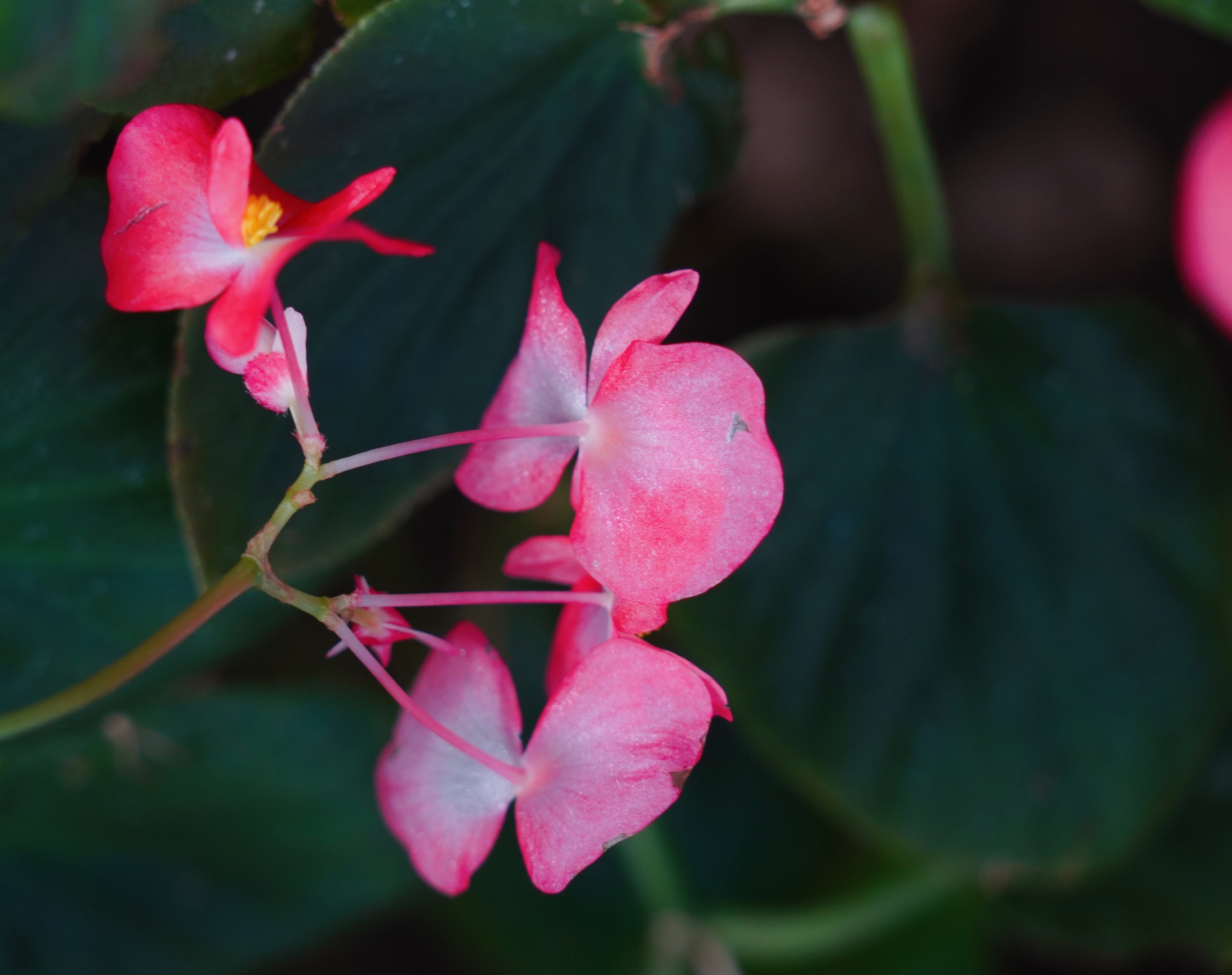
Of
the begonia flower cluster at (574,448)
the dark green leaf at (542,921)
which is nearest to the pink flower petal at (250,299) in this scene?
the begonia flower cluster at (574,448)

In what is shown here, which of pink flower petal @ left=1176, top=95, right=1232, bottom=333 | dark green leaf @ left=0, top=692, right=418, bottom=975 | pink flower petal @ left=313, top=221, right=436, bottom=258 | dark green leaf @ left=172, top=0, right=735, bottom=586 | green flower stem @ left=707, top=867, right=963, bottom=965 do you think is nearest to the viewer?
pink flower petal @ left=313, top=221, right=436, bottom=258

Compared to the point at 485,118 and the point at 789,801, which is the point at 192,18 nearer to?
the point at 485,118

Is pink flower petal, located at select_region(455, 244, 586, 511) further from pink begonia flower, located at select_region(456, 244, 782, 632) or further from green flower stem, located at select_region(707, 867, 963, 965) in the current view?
green flower stem, located at select_region(707, 867, 963, 965)

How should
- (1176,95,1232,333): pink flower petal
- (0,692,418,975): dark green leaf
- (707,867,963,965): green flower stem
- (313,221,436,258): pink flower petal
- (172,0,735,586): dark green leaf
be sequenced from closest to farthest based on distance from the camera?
(313,221,436,258): pink flower petal < (172,0,735,586): dark green leaf < (1176,95,1232,333): pink flower petal < (0,692,418,975): dark green leaf < (707,867,963,965): green flower stem

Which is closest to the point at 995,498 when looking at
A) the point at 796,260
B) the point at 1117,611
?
the point at 1117,611

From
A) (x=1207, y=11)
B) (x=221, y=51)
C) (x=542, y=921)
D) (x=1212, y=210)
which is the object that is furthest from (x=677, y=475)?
(x=542, y=921)

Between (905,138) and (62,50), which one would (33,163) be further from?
(905,138)

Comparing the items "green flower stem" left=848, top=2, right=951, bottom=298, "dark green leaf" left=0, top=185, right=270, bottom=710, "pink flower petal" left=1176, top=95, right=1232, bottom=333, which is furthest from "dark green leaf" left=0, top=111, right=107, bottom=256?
"pink flower petal" left=1176, top=95, right=1232, bottom=333
